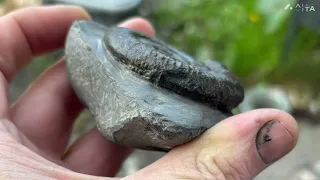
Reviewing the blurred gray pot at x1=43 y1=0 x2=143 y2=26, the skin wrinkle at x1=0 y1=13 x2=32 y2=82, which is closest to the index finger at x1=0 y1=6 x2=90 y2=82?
the skin wrinkle at x1=0 y1=13 x2=32 y2=82

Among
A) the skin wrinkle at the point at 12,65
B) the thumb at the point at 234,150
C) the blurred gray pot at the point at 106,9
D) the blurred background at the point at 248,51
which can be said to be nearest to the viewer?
the thumb at the point at 234,150

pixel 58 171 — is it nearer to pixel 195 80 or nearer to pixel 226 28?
pixel 195 80

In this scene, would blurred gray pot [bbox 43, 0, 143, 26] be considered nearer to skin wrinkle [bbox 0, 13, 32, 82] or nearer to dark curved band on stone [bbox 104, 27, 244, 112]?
skin wrinkle [bbox 0, 13, 32, 82]

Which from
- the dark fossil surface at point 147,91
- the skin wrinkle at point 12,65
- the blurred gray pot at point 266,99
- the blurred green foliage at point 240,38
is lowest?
the blurred gray pot at point 266,99

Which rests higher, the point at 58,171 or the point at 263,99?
the point at 58,171

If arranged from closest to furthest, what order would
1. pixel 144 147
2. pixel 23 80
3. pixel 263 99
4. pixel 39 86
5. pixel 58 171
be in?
pixel 58 171 → pixel 144 147 → pixel 39 86 → pixel 263 99 → pixel 23 80

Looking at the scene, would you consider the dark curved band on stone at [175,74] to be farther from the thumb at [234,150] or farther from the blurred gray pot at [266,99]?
the blurred gray pot at [266,99]

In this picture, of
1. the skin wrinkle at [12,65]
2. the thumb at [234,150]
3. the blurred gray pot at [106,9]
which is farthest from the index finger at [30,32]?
the blurred gray pot at [106,9]

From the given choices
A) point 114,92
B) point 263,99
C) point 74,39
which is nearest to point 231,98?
point 114,92
